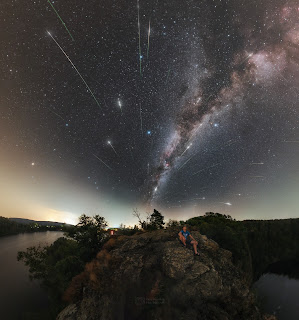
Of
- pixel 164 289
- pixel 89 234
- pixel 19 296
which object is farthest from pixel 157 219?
pixel 19 296

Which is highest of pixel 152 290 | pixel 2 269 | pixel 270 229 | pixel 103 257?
pixel 270 229

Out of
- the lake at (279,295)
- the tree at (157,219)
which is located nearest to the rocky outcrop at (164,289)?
the lake at (279,295)

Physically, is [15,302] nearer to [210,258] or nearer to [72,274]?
[72,274]

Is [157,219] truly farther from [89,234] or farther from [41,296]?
[41,296]

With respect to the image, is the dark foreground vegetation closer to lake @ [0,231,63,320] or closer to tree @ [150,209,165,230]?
tree @ [150,209,165,230]

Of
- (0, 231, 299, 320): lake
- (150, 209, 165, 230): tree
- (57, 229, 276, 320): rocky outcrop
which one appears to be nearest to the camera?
(57, 229, 276, 320): rocky outcrop

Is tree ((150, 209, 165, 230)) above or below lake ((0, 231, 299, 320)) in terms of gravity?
above

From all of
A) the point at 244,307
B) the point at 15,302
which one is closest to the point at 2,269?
the point at 15,302

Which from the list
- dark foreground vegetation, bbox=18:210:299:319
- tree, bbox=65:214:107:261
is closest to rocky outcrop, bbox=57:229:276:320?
dark foreground vegetation, bbox=18:210:299:319
